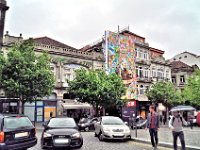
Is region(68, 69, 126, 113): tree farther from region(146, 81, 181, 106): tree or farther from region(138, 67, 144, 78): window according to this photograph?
region(138, 67, 144, 78): window

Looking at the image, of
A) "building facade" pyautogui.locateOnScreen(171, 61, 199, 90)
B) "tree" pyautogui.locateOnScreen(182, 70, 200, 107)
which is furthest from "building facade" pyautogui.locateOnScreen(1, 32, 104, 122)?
"building facade" pyautogui.locateOnScreen(171, 61, 199, 90)

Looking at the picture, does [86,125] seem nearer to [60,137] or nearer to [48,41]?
[60,137]

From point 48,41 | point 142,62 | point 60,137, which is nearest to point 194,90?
point 142,62

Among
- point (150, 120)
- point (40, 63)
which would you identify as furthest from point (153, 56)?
point (150, 120)

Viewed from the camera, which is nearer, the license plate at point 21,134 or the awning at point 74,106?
the license plate at point 21,134

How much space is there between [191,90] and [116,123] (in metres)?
25.2

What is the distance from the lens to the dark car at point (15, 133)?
29.6ft

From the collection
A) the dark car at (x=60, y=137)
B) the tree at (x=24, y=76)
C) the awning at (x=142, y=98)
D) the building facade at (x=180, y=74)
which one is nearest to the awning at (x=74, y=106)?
the tree at (x=24, y=76)

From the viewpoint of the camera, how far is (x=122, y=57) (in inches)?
1505

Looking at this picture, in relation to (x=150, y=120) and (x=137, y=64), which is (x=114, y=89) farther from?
(x=150, y=120)

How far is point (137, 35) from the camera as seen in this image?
42.3 m

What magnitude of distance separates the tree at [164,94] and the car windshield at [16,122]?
30.1m

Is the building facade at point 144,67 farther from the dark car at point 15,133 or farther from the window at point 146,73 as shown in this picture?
the dark car at point 15,133

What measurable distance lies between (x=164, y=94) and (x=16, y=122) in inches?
1228
